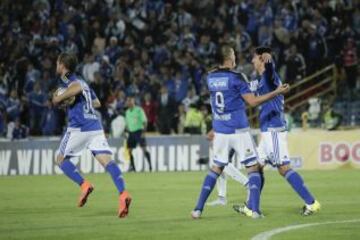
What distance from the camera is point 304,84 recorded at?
1144 inches

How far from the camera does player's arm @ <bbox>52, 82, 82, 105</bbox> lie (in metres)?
13.2

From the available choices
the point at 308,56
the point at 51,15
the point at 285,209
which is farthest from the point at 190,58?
the point at 285,209

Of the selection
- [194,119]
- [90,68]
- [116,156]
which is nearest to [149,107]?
[194,119]

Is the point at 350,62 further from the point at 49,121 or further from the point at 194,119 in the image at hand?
the point at 49,121

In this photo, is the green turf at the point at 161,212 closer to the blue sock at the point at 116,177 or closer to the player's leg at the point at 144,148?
the blue sock at the point at 116,177

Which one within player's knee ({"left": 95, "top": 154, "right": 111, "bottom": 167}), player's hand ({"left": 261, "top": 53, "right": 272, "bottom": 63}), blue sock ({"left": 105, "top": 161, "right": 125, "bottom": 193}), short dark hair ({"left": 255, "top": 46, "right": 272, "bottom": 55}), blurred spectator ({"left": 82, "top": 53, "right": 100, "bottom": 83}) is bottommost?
blue sock ({"left": 105, "top": 161, "right": 125, "bottom": 193})

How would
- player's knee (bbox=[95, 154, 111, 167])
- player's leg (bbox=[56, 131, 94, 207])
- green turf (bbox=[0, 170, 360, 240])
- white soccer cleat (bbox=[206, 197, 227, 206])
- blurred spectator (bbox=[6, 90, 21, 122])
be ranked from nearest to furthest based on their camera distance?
green turf (bbox=[0, 170, 360, 240]), player's knee (bbox=[95, 154, 111, 167]), player's leg (bbox=[56, 131, 94, 207]), white soccer cleat (bbox=[206, 197, 227, 206]), blurred spectator (bbox=[6, 90, 21, 122])

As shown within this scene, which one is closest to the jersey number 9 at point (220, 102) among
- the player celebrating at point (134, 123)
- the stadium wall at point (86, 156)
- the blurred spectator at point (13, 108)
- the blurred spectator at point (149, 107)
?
the player celebrating at point (134, 123)

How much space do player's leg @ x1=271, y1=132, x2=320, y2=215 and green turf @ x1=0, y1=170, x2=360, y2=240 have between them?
18 centimetres

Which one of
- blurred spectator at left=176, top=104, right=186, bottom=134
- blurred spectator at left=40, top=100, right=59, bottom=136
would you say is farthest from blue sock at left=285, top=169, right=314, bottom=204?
blurred spectator at left=40, top=100, right=59, bottom=136

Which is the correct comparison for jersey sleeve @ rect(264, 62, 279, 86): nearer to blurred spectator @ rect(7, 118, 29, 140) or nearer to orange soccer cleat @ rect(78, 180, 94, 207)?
orange soccer cleat @ rect(78, 180, 94, 207)

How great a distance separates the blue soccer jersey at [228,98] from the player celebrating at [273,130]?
1.78 ft

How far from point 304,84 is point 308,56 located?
1.13 meters

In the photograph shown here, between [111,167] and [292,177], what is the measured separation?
2.62 m
